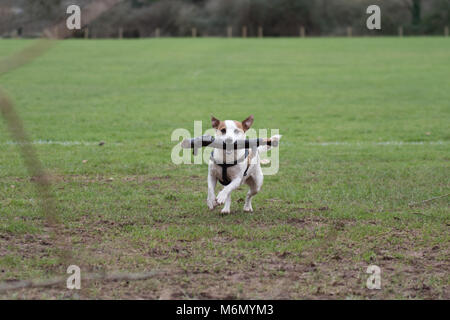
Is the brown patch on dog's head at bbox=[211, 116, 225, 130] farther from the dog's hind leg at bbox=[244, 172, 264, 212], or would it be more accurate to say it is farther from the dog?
the dog's hind leg at bbox=[244, 172, 264, 212]

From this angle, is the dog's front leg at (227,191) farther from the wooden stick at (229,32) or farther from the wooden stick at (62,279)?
the wooden stick at (229,32)

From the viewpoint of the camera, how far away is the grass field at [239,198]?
536 centimetres

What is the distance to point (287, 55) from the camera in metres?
42.9

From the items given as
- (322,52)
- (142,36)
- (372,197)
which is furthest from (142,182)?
(142,36)

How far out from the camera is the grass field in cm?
536

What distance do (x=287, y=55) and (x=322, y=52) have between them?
3.93 meters

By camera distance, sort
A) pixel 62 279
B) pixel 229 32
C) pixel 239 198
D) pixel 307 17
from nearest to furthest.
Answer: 1. pixel 62 279
2. pixel 239 198
3. pixel 229 32
4. pixel 307 17

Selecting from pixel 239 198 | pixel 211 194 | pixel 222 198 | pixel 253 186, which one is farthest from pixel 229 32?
pixel 222 198

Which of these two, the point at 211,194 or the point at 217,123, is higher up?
the point at 217,123

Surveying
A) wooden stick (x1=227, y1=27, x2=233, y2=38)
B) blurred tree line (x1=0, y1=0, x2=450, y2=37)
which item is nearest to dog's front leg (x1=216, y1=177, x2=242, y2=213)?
blurred tree line (x1=0, y1=0, x2=450, y2=37)

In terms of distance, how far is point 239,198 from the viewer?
357 inches

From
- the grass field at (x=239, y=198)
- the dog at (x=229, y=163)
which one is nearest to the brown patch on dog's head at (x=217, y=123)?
the dog at (x=229, y=163)

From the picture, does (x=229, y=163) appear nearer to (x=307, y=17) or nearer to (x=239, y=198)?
(x=239, y=198)
